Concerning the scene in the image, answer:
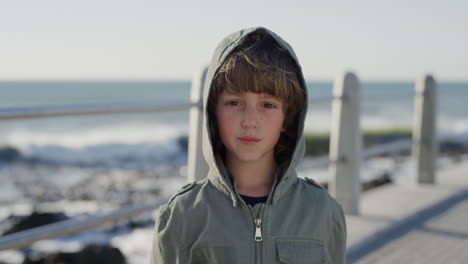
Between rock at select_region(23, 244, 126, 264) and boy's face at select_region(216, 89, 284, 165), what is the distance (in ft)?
10.7

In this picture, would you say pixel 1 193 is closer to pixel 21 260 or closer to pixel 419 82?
pixel 21 260

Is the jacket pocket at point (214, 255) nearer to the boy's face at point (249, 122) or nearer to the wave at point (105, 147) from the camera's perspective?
the boy's face at point (249, 122)

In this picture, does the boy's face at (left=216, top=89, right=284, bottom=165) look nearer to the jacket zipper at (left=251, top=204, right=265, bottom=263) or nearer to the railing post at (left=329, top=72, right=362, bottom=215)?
the jacket zipper at (left=251, top=204, right=265, bottom=263)

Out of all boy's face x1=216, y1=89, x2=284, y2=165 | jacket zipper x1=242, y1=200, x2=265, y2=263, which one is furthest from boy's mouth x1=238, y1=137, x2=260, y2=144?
jacket zipper x1=242, y1=200, x2=265, y2=263

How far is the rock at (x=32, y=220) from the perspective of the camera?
682 cm

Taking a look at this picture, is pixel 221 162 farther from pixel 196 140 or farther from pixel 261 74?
Result: pixel 196 140

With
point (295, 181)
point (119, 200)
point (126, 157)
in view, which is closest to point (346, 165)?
point (295, 181)

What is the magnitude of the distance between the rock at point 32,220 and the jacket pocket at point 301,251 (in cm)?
573

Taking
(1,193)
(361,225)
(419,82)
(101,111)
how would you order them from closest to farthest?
(101,111) → (361,225) → (419,82) → (1,193)

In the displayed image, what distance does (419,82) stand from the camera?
18.1ft

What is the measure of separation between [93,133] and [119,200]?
16888 mm

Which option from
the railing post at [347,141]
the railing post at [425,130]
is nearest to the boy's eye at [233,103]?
the railing post at [347,141]

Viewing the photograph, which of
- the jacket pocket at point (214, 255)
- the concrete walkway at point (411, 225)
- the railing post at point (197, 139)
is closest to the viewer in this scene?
the jacket pocket at point (214, 255)

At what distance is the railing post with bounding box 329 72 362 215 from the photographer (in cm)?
426
